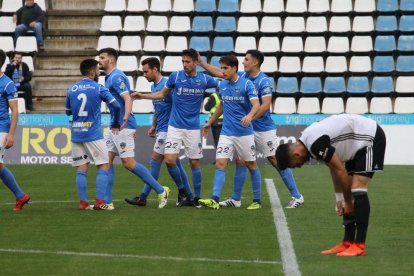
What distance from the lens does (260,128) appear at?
1440 cm

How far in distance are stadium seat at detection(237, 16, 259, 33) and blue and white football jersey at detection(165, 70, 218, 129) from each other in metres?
15.0

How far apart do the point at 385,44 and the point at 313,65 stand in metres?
2.17

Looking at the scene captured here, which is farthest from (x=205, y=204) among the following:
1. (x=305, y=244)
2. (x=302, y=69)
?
(x=302, y=69)

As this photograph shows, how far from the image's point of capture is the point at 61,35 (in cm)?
2997

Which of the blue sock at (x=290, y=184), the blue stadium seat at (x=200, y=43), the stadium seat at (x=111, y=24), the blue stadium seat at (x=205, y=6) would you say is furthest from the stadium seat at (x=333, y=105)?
the blue sock at (x=290, y=184)

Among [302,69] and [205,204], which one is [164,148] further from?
[302,69]

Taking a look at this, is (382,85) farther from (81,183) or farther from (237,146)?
(81,183)

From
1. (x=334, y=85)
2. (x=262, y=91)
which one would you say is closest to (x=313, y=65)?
(x=334, y=85)

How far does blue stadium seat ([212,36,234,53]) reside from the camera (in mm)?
28609

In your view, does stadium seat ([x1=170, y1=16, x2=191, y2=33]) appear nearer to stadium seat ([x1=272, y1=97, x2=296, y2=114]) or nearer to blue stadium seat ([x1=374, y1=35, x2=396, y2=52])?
stadium seat ([x1=272, y1=97, x2=296, y2=114])

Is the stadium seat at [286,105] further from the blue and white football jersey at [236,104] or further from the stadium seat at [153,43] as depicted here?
the blue and white football jersey at [236,104]

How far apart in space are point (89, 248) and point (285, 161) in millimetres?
2183

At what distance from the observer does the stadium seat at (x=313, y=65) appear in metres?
28.2

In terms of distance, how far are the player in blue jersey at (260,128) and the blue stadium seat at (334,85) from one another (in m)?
13.4
